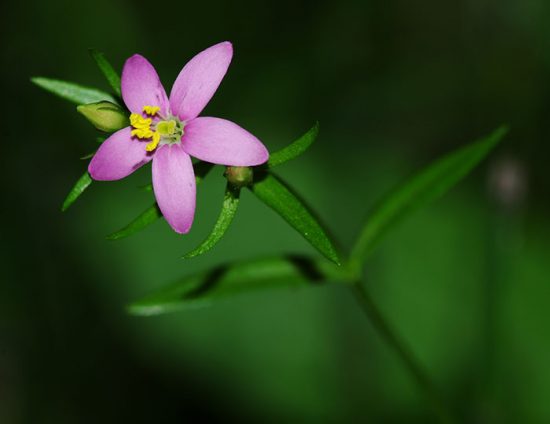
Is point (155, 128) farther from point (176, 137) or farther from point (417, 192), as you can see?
point (417, 192)

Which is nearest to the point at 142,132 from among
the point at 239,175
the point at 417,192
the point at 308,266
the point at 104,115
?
the point at 104,115

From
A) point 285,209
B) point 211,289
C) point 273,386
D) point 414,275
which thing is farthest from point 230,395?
point 285,209

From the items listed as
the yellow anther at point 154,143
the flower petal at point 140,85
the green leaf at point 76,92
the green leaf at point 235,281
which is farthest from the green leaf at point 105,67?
the green leaf at point 235,281

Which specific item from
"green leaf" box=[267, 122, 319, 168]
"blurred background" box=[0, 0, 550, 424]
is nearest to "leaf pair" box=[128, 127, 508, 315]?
"green leaf" box=[267, 122, 319, 168]

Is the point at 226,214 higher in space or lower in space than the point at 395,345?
higher

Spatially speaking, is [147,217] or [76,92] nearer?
[147,217]

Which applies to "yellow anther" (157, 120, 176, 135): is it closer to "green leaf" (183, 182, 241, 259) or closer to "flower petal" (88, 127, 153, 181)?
"flower petal" (88, 127, 153, 181)

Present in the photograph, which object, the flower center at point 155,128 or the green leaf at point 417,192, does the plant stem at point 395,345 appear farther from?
the flower center at point 155,128
